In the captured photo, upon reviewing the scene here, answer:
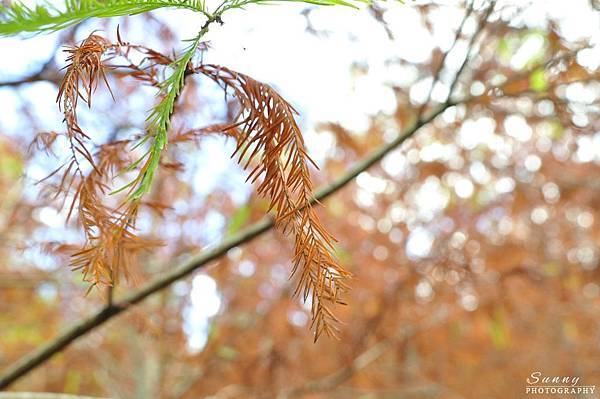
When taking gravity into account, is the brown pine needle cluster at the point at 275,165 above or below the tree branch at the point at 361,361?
below

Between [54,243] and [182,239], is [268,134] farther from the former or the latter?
[182,239]

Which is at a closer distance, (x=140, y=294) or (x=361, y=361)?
(x=140, y=294)

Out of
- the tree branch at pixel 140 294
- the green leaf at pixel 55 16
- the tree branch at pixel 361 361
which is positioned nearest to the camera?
the green leaf at pixel 55 16

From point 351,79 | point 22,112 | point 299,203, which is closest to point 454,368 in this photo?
point 351,79

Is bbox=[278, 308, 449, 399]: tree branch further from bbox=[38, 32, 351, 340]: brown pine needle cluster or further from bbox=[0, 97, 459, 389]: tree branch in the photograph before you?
bbox=[38, 32, 351, 340]: brown pine needle cluster

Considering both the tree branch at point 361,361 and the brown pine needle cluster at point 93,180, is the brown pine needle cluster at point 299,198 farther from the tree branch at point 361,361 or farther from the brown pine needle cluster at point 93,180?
the tree branch at point 361,361

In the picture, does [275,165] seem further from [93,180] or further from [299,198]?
[93,180]

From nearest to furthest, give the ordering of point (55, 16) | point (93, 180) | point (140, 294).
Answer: point (55, 16)
point (93, 180)
point (140, 294)

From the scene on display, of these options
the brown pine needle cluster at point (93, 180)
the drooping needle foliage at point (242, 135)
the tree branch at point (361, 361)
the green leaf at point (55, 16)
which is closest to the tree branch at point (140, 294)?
the brown pine needle cluster at point (93, 180)

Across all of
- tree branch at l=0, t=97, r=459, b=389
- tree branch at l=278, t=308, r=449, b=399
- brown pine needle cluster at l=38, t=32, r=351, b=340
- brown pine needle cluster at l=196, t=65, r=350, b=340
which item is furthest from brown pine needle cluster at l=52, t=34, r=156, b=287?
tree branch at l=278, t=308, r=449, b=399

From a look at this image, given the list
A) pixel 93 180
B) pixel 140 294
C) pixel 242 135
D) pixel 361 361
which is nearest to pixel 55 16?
pixel 242 135

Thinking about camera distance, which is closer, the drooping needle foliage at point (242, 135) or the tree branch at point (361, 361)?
the drooping needle foliage at point (242, 135)

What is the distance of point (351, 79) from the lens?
261 centimetres

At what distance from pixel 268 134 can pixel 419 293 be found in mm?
2566
